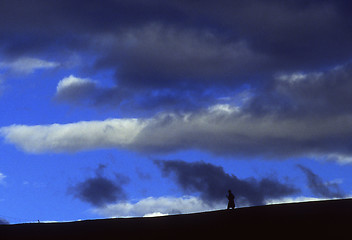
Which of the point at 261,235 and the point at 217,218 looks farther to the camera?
the point at 217,218

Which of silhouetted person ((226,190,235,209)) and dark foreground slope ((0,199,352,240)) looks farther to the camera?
silhouetted person ((226,190,235,209))

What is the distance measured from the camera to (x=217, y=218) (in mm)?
34969

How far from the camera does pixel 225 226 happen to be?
3234cm

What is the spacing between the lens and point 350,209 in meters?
33.8

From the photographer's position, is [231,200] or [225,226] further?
[231,200]

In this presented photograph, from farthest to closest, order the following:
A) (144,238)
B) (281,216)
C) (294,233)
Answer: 1. (281,216)
2. (144,238)
3. (294,233)

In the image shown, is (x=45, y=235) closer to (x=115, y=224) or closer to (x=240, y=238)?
(x=115, y=224)

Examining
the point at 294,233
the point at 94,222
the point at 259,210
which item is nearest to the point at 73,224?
the point at 94,222

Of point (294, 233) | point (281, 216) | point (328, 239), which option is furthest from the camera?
point (281, 216)

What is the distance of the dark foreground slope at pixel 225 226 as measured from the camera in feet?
98.0

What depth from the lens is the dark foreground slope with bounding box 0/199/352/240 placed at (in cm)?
2988

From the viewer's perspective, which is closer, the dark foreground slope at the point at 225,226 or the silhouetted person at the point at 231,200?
the dark foreground slope at the point at 225,226

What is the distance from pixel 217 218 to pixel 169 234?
14.3ft

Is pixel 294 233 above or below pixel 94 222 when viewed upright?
below
